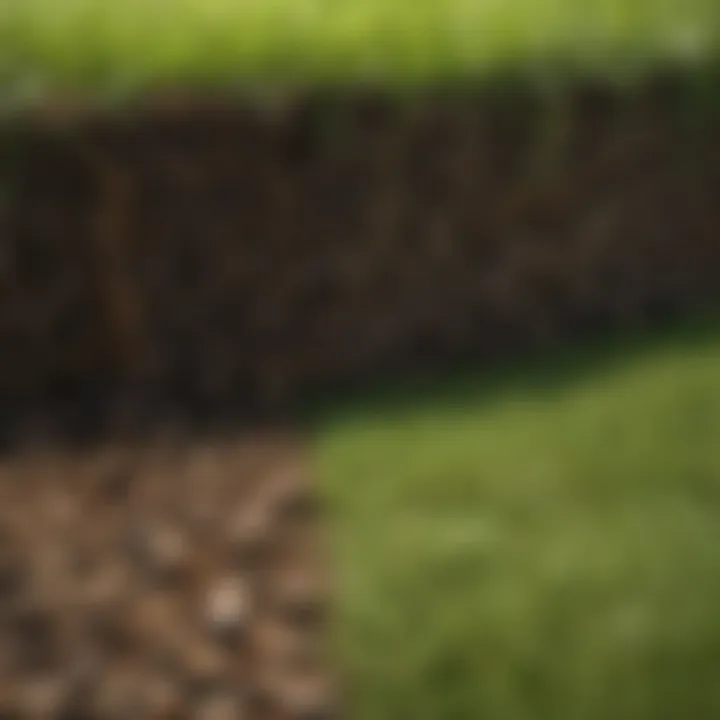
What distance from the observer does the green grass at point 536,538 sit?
238cm

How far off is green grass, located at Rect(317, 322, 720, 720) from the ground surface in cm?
10

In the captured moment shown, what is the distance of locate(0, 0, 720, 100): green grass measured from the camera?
3043mm

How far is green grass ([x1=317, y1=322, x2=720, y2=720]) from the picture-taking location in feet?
7.82

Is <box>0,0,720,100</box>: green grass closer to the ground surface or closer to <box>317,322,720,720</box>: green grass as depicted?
<box>317,322,720,720</box>: green grass

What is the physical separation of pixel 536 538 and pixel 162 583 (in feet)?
2.21

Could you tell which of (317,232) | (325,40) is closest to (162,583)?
(317,232)

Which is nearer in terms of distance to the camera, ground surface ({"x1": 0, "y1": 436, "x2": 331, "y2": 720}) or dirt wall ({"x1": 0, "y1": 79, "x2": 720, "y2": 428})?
ground surface ({"x1": 0, "y1": 436, "x2": 331, "y2": 720})

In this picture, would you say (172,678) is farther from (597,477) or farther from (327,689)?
(597,477)

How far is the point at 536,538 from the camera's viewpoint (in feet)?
8.79

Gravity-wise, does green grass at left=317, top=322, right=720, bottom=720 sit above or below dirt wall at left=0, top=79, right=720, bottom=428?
below

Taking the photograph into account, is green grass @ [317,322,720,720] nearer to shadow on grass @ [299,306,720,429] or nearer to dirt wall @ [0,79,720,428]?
shadow on grass @ [299,306,720,429]

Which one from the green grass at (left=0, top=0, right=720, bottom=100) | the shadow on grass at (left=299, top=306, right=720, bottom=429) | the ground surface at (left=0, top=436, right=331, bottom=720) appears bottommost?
the ground surface at (left=0, top=436, right=331, bottom=720)

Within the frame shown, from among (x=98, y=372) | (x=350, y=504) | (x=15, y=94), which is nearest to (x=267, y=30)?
(x=15, y=94)

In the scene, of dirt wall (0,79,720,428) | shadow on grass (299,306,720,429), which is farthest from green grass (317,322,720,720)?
dirt wall (0,79,720,428)
